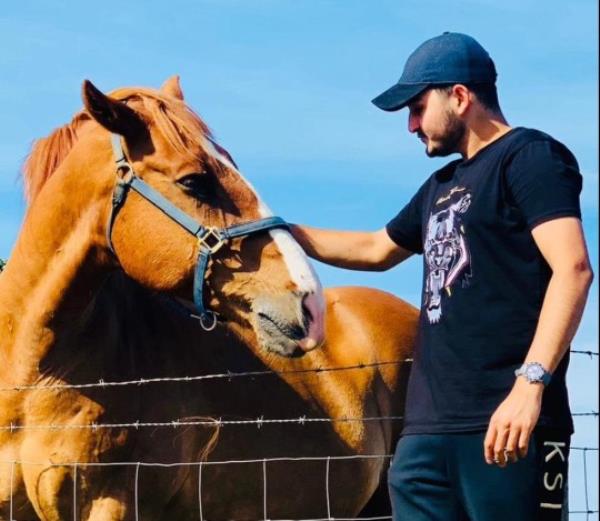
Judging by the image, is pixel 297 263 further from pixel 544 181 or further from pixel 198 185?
pixel 544 181

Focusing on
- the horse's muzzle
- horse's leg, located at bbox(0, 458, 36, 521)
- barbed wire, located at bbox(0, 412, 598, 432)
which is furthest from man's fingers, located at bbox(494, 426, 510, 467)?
horse's leg, located at bbox(0, 458, 36, 521)

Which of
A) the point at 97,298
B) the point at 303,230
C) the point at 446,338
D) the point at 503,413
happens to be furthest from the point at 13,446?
the point at 503,413

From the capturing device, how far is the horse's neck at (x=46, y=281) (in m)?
4.31

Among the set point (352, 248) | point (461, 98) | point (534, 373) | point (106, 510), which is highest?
point (461, 98)

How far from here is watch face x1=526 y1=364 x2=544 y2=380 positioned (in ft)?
9.30

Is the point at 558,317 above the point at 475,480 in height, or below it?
above

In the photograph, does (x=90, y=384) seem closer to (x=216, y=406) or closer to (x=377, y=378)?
(x=216, y=406)

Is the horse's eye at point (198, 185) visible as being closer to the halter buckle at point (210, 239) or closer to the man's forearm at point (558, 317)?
the halter buckle at point (210, 239)

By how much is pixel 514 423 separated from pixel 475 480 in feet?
1.17

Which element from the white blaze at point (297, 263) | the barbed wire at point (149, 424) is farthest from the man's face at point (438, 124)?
the barbed wire at point (149, 424)

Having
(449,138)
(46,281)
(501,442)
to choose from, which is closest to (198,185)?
(46,281)

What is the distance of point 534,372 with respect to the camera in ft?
9.32

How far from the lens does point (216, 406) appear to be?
4980 millimetres

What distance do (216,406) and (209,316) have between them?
97 cm
